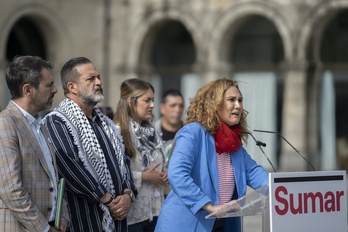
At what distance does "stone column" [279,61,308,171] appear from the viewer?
53.2 feet

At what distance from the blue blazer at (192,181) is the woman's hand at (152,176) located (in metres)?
1.13

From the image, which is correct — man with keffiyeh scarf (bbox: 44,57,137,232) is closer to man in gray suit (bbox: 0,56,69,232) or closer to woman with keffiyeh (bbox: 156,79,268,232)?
man in gray suit (bbox: 0,56,69,232)

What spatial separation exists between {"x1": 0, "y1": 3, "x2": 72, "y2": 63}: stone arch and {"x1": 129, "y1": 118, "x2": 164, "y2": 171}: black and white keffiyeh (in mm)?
10905

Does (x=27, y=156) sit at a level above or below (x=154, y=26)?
below

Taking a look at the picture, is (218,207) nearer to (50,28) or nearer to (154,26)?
(50,28)

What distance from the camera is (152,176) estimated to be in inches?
217

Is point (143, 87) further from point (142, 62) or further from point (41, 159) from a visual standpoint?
point (142, 62)

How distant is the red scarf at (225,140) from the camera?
4.39 metres

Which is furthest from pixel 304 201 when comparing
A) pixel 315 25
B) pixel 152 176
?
pixel 315 25

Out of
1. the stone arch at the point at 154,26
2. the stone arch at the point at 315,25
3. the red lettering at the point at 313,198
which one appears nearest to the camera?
the red lettering at the point at 313,198

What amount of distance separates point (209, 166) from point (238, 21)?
508 inches

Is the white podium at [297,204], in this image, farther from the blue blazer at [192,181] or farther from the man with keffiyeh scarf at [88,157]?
the man with keffiyeh scarf at [88,157]

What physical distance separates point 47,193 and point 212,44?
1336 cm

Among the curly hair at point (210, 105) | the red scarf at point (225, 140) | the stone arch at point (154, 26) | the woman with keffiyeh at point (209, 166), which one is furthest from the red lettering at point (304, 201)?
the stone arch at point (154, 26)
